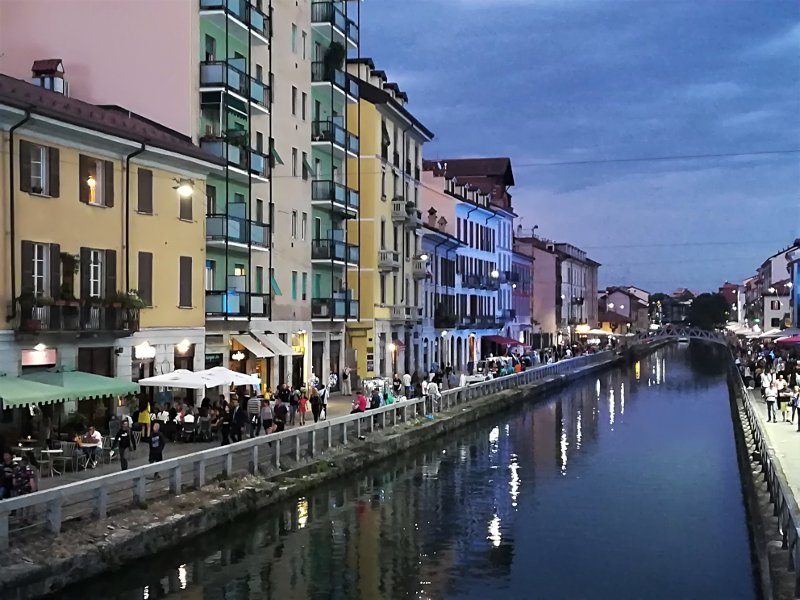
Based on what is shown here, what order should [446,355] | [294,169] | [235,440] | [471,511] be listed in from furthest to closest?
1. [446,355]
2. [294,169]
3. [235,440]
4. [471,511]

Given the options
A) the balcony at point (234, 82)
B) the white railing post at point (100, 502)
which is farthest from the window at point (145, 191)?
the white railing post at point (100, 502)

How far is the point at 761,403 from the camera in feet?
155

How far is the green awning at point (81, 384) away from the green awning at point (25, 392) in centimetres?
36

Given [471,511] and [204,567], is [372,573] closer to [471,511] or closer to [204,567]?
[204,567]

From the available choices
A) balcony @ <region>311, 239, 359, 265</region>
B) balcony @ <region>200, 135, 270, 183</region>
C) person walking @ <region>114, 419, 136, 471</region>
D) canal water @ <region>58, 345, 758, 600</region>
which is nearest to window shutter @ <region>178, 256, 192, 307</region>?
balcony @ <region>200, 135, 270, 183</region>

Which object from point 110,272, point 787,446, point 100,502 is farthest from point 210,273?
point 787,446

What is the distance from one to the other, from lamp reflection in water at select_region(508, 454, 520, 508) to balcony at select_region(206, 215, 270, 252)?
1326cm

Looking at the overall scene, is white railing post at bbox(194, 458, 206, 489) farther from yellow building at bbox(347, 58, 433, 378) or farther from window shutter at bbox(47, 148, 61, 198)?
yellow building at bbox(347, 58, 433, 378)

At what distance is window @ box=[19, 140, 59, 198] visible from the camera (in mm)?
26250

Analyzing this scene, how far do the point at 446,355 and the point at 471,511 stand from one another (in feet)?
151

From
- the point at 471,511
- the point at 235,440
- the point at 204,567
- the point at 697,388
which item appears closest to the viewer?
the point at 204,567

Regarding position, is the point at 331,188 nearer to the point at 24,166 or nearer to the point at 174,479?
the point at 24,166

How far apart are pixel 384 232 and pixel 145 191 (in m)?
26.6

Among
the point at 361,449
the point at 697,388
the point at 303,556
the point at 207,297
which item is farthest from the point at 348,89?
the point at 697,388
